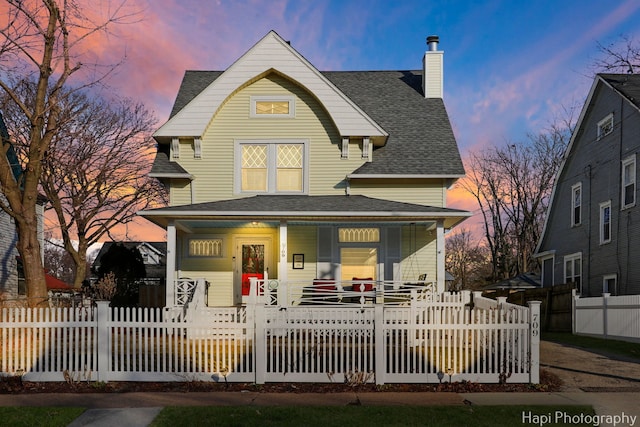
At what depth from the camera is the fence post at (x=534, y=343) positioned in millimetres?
9664

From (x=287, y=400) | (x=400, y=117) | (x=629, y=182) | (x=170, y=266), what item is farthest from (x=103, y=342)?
(x=629, y=182)

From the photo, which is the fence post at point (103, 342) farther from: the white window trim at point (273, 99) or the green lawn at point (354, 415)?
the white window trim at point (273, 99)

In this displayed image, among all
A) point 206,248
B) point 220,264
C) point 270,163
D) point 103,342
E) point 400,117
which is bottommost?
point 103,342

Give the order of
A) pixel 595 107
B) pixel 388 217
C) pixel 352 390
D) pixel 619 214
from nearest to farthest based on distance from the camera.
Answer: pixel 352 390
pixel 388 217
pixel 619 214
pixel 595 107

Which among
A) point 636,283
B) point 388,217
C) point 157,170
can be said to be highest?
point 157,170

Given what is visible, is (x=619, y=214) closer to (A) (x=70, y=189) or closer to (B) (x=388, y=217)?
(B) (x=388, y=217)

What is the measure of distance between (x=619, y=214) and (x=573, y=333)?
16.1 ft

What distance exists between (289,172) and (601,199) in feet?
41.1

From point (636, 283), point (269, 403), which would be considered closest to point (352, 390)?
point (269, 403)

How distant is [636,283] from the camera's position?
19734 mm

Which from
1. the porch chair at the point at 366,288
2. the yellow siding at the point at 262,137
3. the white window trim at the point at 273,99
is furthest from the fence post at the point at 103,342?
the white window trim at the point at 273,99

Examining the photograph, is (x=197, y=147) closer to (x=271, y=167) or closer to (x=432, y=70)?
(x=271, y=167)

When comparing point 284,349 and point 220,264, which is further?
point 220,264

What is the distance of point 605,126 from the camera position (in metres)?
22.8
